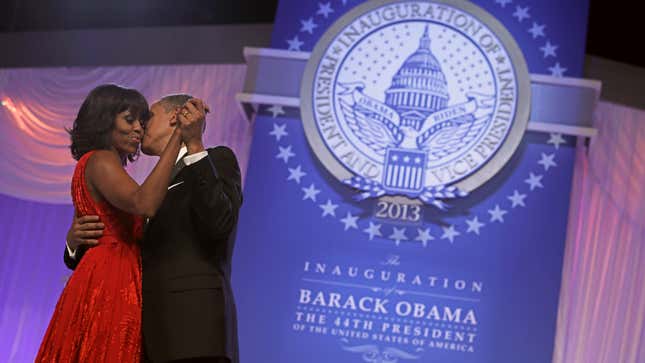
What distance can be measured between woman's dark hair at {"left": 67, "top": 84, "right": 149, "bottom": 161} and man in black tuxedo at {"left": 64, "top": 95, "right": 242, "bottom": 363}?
0.15 meters

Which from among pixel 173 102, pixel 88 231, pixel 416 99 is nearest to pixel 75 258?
pixel 88 231

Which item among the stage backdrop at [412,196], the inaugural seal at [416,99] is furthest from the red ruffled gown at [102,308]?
the inaugural seal at [416,99]

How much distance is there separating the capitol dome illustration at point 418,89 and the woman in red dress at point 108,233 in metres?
2.52

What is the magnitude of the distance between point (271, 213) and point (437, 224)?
845mm

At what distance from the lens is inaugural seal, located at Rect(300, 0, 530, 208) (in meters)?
4.74

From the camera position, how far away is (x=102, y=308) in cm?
230

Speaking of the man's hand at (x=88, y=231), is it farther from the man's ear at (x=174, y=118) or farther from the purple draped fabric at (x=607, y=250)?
the purple draped fabric at (x=607, y=250)

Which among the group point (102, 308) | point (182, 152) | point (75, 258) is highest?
point (182, 152)

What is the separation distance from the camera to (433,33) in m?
4.93

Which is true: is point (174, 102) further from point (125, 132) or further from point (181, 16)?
point (181, 16)

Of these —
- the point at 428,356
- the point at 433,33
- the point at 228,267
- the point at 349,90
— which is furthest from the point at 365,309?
the point at 228,267

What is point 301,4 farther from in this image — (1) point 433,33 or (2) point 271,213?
(2) point 271,213

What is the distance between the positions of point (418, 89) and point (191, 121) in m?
2.71

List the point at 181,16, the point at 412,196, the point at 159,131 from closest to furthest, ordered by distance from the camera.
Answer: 1. the point at 159,131
2. the point at 412,196
3. the point at 181,16
